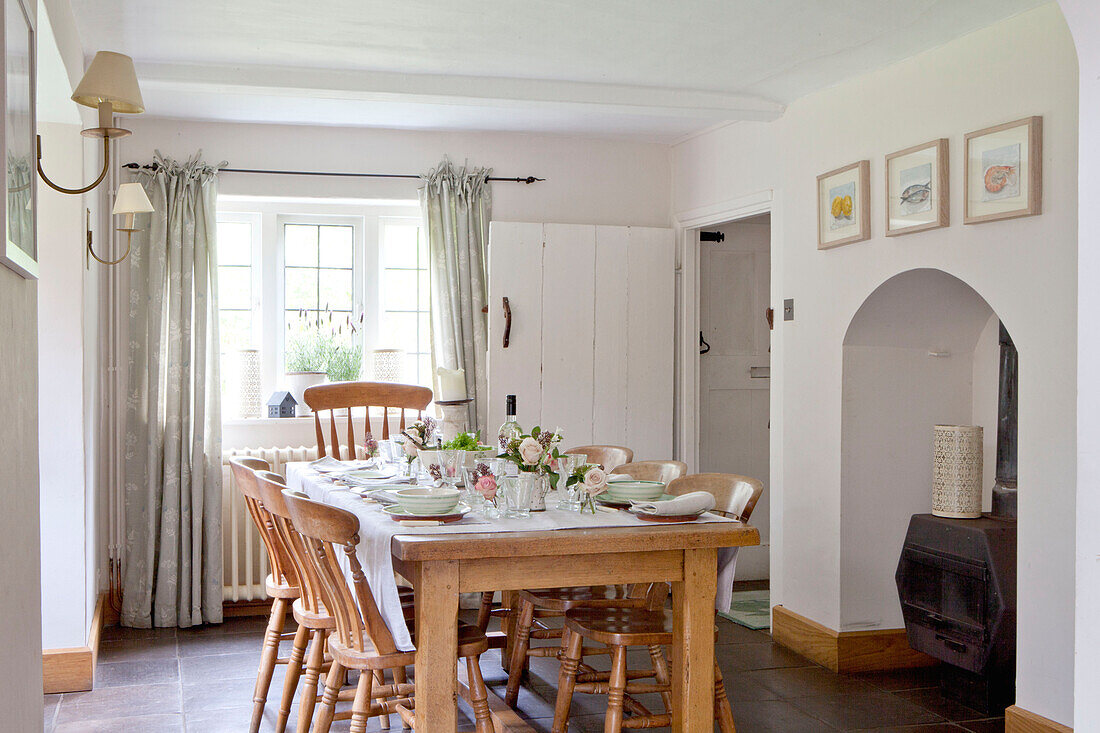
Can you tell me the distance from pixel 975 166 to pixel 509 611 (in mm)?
2452

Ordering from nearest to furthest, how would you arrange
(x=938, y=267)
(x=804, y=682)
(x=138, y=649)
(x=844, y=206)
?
(x=938, y=267)
(x=804, y=682)
(x=844, y=206)
(x=138, y=649)

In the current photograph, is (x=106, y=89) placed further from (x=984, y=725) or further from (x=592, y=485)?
(x=984, y=725)

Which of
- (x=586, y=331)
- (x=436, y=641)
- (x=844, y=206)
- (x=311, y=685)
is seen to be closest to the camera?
(x=436, y=641)

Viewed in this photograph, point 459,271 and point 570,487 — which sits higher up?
point 459,271

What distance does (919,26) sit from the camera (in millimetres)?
3709

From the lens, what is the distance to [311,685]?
3164mm

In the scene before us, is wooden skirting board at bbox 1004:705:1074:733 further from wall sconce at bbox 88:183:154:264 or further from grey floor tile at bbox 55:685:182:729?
wall sconce at bbox 88:183:154:264

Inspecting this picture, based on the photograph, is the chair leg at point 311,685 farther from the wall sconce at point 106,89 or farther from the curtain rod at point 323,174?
the curtain rod at point 323,174

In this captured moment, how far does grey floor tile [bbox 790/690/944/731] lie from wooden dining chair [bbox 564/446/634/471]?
1.17 meters

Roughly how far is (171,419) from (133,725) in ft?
5.81

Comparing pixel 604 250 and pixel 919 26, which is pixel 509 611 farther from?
pixel 919 26

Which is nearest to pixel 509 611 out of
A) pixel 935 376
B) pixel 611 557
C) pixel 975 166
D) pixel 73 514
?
pixel 611 557

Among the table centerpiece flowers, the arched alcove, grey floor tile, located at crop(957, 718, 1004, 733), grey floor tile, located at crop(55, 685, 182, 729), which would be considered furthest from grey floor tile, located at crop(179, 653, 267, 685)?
grey floor tile, located at crop(957, 718, 1004, 733)

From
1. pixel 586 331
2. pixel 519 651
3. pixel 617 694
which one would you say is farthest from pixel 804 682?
pixel 586 331
